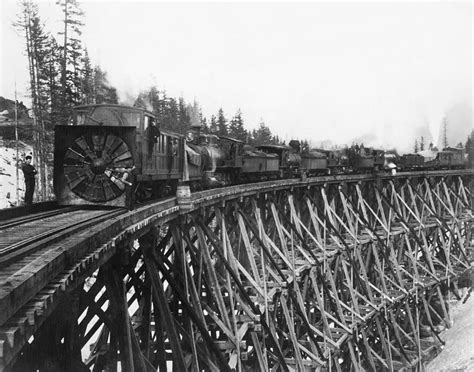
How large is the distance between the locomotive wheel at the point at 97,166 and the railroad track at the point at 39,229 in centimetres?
38

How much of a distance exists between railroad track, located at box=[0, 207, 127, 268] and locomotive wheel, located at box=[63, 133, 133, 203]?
0.38m

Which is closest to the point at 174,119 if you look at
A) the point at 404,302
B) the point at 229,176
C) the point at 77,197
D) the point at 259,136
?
the point at 259,136

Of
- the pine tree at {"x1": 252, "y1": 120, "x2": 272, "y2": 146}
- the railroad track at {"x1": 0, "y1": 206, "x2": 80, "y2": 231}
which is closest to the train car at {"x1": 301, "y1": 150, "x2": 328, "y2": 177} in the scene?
the railroad track at {"x1": 0, "y1": 206, "x2": 80, "y2": 231}

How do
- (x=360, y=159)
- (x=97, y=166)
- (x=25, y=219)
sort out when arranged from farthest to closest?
(x=360, y=159), (x=97, y=166), (x=25, y=219)

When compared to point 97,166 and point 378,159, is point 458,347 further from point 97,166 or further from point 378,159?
point 97,166

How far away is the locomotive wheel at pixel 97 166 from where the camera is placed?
28.2 feet

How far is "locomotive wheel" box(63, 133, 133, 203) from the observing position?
859 cm

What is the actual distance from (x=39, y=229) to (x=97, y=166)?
2.88m

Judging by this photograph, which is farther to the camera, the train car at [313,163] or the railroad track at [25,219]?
the train car at [313,163]

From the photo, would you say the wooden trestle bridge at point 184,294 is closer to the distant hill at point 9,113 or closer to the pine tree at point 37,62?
the pine tree at point 37,62

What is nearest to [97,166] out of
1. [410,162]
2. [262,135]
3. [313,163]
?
[313,163]

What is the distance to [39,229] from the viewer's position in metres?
5.88

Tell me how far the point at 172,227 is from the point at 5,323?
592 centimetres

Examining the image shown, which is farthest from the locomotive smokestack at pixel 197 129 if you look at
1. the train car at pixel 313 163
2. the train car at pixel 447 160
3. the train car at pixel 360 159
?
the train car at pixel 447 160
